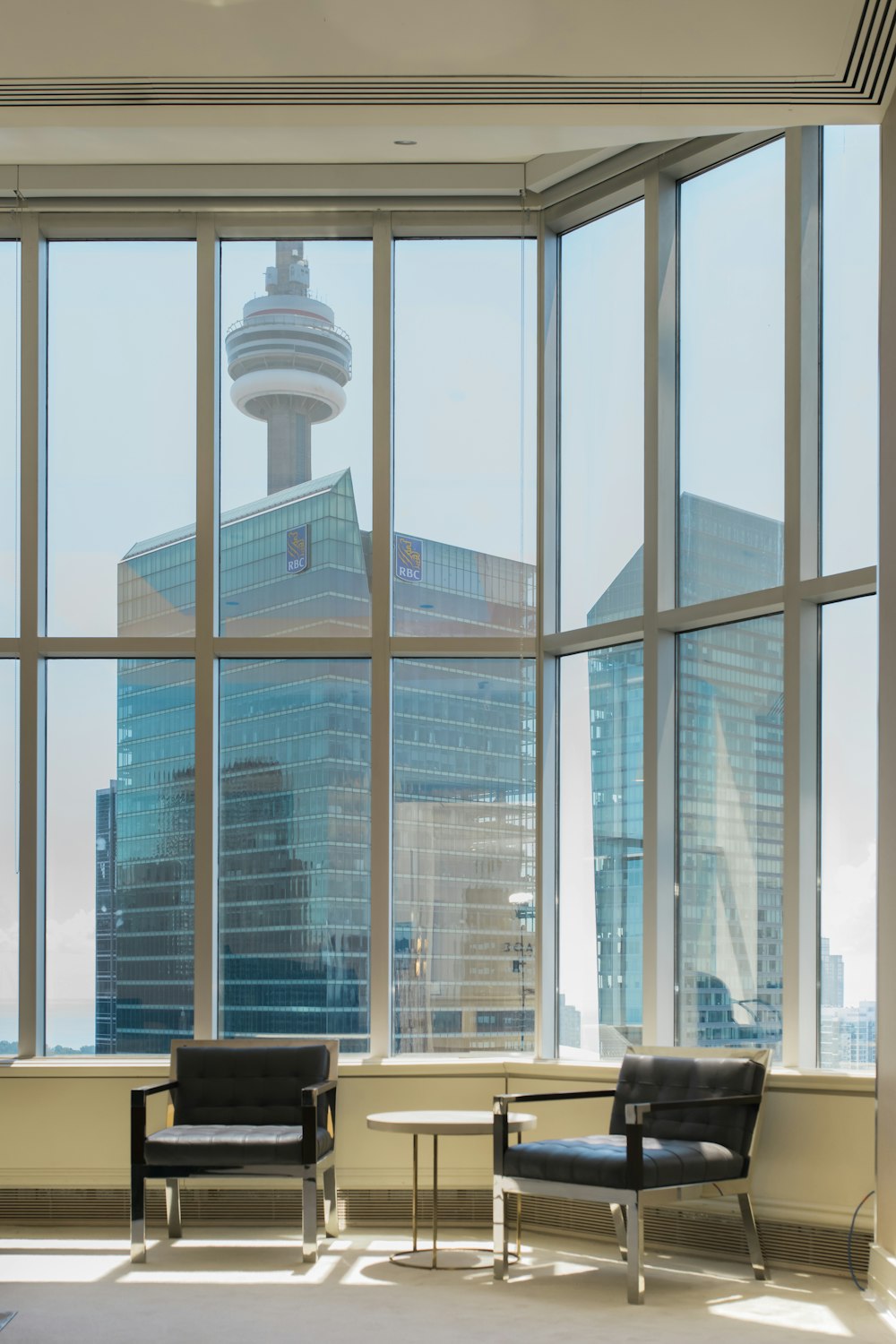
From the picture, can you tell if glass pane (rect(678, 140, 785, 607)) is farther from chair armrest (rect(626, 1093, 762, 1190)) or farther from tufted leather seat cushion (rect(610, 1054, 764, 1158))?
chair armrest (rect(626, 1093, 762, 1190))

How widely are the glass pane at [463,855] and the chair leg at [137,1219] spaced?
4.95 ft

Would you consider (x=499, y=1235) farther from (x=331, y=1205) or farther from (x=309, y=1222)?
(x=331, y=1205)

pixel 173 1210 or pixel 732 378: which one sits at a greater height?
→ pixel 732 378

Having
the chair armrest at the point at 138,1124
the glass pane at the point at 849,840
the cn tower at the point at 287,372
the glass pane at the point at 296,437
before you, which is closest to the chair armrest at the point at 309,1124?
the chair armrest at the point at 138,1124

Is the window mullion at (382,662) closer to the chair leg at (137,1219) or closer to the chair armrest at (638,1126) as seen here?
the chair leg at (137,1219)

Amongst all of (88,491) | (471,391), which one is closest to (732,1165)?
(471,391)

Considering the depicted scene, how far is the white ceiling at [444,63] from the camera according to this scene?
4457mm

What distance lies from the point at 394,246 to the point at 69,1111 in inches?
176

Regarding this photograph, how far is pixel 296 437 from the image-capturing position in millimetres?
7250

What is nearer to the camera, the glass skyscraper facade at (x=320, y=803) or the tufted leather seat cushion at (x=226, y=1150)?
the tufted leather seat cushion at (x=226, y=1150)

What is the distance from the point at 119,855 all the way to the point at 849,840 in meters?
3.48

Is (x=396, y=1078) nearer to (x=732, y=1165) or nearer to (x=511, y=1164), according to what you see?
(x=511, y=1164)

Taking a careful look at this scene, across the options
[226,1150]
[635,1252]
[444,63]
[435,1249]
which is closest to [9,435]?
[444,63]

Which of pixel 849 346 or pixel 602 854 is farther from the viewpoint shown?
pixel 602 854
